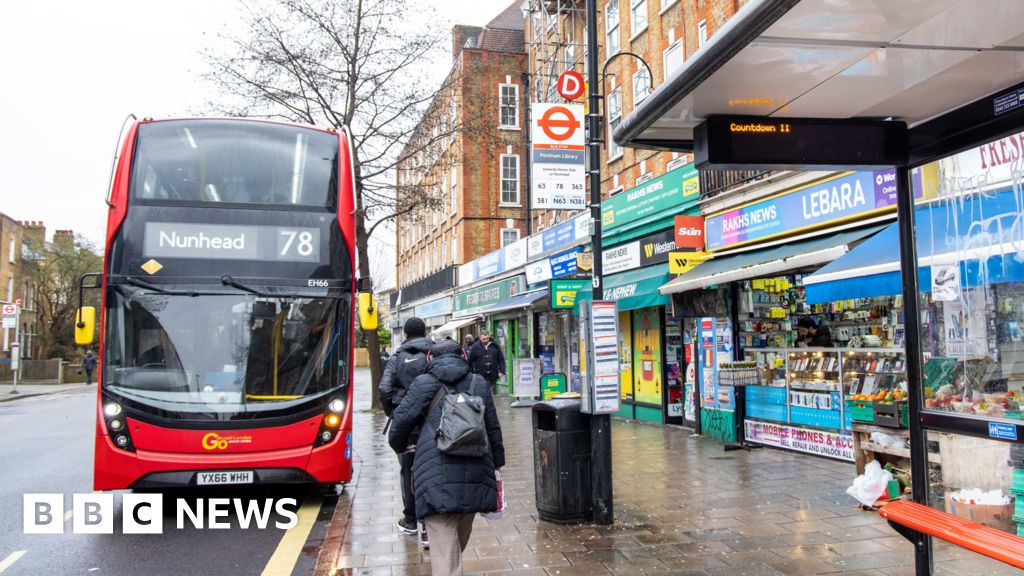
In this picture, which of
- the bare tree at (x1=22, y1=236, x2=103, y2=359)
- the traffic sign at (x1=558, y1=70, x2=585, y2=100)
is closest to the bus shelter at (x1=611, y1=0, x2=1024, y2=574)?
the traffic sign at (x1=558, y1=70, x2=585, y2=100)

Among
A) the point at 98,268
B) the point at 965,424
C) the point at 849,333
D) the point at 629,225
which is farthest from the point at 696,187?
the point at 98,268

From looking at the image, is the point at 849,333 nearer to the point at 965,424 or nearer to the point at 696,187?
the point at 696,187

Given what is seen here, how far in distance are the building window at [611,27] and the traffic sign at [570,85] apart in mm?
12733

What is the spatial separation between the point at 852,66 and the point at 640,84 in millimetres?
15002

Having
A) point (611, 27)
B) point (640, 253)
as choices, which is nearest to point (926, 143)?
point (640, 253)

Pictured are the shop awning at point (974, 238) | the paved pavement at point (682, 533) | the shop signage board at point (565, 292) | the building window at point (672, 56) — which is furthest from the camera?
the building window at point (672, 56)

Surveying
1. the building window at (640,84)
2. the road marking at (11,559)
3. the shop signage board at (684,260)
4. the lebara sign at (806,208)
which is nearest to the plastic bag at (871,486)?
the lebara sign at (806,208)

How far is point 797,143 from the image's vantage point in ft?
15.3

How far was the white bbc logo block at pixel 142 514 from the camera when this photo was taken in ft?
23.0

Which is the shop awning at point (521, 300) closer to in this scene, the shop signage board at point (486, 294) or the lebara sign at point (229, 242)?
the shop signage board at point (486, 294)

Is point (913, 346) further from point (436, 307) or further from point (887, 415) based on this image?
point (436, 307)

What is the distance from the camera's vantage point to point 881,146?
4.68m

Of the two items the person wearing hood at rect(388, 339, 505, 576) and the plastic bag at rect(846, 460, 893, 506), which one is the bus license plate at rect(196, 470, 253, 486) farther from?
the plastic bag at rect(846, 460, 893, 506)

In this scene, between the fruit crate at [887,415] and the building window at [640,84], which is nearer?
the fruit crate at [887,415]
